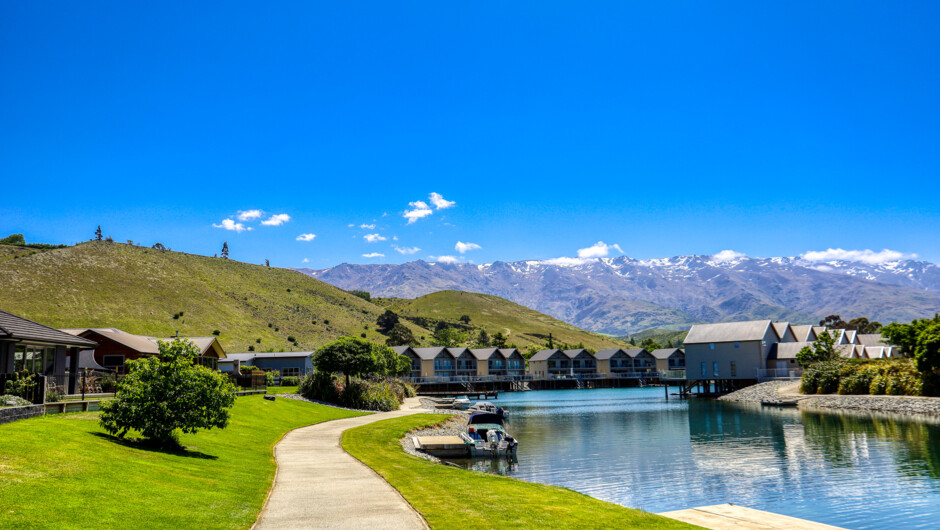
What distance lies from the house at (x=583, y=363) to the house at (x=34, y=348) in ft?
457

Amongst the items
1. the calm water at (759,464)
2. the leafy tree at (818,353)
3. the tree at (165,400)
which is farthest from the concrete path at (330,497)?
the leafy tree at (818,353)

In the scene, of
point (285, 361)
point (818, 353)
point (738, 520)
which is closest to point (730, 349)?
point (818, 353)

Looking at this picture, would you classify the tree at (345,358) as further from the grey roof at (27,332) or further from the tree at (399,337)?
the tree at (399,337)

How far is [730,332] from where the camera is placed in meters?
90.9

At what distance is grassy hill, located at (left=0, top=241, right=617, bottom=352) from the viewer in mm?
116688

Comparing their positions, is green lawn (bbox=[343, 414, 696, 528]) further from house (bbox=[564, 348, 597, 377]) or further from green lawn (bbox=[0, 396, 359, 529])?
house (bbox=[564, 348, 597, 377])

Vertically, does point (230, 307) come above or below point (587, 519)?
above

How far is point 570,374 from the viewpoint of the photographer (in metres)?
163

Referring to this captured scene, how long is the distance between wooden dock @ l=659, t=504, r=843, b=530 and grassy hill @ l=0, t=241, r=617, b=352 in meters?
115

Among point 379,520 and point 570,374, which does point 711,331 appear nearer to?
point 570,374

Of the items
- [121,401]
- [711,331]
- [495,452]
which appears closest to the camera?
[121,401]

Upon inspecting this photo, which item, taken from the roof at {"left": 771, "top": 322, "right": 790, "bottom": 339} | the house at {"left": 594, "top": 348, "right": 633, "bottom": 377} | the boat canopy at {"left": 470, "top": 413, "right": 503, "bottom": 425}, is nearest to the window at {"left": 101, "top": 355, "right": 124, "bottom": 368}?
the boat canopy at {"left": 470, "top": 413, "right": 503, "bottom": 425}

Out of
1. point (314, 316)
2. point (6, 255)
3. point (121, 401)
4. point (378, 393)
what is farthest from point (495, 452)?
point (6, 255)

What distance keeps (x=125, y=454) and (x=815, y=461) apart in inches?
1196
